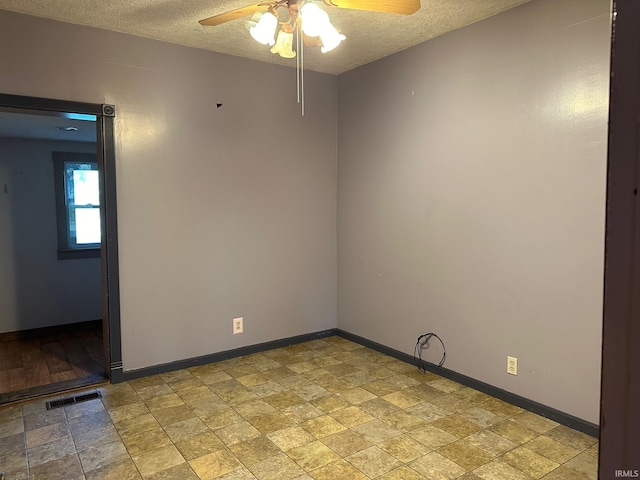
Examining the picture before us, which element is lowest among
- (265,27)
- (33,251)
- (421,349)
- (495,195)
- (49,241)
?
(421,349)

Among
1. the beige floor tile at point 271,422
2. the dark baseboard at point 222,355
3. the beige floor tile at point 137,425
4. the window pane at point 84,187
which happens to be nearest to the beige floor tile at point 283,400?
the beige floor tile at point 271,422

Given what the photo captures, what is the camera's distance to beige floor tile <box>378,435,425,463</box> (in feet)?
7.84

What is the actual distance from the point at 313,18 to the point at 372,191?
203 cm

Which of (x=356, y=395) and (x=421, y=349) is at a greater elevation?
(x=421, y=349)

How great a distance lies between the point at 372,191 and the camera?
3.99m

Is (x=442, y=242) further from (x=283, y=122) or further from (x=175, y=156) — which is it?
(x=175, y=156)

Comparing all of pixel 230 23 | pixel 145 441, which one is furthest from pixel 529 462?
pixel 230 23

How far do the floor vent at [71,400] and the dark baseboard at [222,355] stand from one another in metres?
0.26

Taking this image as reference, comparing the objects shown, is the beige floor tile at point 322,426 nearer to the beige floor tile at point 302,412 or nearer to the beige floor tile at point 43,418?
the beige floor tile at point 302,412

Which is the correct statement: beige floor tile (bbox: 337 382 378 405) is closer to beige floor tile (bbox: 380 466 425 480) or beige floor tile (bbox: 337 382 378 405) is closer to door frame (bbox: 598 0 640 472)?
beige floor tile (bbox: 380 466 425 480)

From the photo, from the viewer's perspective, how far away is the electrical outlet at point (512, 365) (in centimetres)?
295

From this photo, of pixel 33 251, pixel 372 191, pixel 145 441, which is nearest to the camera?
pixel 145 441

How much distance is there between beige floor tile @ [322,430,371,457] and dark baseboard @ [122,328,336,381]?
1.51 meters

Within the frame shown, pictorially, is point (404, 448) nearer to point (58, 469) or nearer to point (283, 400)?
point (283, 400)
